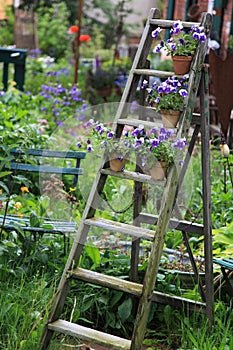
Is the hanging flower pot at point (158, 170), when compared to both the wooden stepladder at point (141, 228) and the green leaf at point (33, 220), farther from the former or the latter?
the green leaf at point (33, 220)

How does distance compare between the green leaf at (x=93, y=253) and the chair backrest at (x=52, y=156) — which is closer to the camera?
the green leaf at (x=93, y=253)

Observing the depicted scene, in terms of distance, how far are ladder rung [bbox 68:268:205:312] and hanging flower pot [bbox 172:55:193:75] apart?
42.3 inches

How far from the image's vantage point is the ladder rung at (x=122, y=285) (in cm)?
322

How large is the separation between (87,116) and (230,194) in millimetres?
2397

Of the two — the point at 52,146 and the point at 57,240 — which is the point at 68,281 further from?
the point at 52,146

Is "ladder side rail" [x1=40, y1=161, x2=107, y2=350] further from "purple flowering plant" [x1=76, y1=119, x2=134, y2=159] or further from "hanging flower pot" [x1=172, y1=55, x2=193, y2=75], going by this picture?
"hanging flower pot" [x1=172, y1=55, x2=193, y2=75]

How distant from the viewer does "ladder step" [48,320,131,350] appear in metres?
3.10

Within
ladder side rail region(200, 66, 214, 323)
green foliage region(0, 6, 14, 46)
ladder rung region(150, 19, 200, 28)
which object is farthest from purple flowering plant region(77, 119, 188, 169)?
green foliage region(0, 6, 14, 46)

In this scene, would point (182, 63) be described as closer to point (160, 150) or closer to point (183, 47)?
point (183, 47)

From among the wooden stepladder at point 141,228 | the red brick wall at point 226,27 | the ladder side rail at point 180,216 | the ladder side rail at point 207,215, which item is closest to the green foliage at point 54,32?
the red brick wall at point 226,27

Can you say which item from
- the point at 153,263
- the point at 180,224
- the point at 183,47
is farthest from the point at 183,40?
the point at 153,263

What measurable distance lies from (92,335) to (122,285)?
268 mm

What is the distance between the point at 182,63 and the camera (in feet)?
11.2

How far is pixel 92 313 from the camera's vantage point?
12.7 ft
